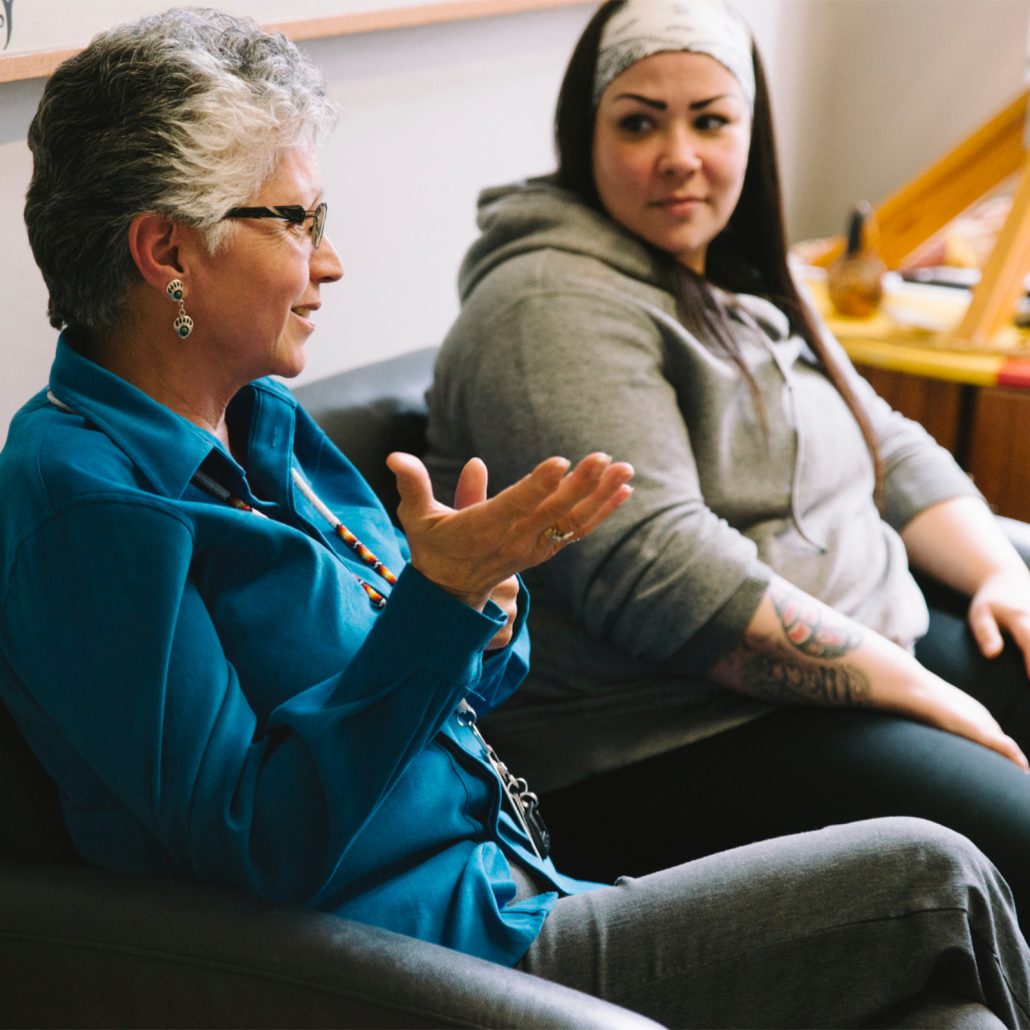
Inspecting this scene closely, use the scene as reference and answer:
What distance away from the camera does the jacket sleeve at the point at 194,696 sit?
3.07 ft

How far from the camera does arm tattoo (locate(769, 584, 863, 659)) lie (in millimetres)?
1506

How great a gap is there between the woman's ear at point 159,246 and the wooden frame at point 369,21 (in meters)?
0.44

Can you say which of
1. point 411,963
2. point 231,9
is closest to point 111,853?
point 411,963

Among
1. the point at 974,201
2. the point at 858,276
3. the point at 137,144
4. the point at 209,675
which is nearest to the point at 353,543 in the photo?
the point at 209,675

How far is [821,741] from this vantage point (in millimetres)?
1521

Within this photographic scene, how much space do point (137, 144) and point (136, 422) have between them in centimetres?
22

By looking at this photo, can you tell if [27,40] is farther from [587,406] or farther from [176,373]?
[587,406]

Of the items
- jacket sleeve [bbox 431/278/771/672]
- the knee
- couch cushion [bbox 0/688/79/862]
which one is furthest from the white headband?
couch cushion [bbox 0/688/79/862]

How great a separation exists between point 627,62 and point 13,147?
742mm

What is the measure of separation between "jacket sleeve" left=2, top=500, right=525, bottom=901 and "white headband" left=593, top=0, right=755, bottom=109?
3.11ft

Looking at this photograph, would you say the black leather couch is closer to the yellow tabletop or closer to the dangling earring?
the dangling earring

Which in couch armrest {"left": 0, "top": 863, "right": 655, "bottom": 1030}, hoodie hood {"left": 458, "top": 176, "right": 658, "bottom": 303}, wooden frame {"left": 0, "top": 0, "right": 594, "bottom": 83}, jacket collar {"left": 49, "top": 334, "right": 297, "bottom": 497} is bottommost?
couch armrest {"left": 0, "top": 863, "right": 655, "bottom": 1030}

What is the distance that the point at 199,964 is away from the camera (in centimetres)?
96

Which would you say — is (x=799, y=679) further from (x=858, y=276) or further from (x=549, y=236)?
(x=858, y=276)
